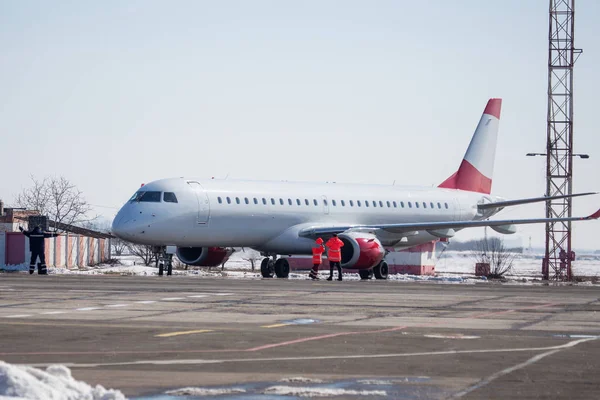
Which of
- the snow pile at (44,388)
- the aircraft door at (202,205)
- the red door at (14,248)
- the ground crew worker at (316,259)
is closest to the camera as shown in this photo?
the snow pile at (44,388)

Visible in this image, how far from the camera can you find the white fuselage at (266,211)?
35.8m

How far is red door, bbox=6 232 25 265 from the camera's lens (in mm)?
46094

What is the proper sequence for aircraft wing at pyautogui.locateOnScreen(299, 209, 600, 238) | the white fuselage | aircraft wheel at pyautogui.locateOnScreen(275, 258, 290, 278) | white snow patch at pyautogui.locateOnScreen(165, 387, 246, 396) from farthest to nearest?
1. aircraft wheel at pyautogui.locateOnScreen(275, 258, 290, 278)
2. aircraft wing at pyautogui.locateOnScreen(299, 209, 600, 238)
3. the white fuselage
4. white snow patch at pyautogui.locateOnScreen(165, 387, 246, 396)

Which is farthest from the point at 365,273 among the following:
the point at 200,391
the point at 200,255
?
the point at 200,391

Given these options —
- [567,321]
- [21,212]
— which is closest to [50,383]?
[567,321]

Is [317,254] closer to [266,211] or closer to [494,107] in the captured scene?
[266,211]

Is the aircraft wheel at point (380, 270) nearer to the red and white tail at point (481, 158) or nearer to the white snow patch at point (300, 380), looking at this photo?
the red and white tail at point (481, 158)

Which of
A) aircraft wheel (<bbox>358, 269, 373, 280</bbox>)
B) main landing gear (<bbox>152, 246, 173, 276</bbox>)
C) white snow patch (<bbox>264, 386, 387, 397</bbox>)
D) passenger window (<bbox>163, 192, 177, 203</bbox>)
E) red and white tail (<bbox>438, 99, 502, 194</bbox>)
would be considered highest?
red and white tail (<bbox>438, 99, 502, 194</bbox>)

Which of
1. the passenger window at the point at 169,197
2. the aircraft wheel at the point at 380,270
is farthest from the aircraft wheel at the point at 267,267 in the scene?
the passenger window at the point at 169,197

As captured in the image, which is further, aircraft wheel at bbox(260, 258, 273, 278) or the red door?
the red door

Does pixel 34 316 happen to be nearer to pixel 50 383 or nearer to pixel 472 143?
pixel 50 383

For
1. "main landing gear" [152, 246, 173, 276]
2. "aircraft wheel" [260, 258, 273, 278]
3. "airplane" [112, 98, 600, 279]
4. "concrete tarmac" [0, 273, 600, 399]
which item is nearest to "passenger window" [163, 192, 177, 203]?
"airplane" [112, 98, 600, 279]

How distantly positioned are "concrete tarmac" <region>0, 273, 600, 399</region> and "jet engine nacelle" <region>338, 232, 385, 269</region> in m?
16.2

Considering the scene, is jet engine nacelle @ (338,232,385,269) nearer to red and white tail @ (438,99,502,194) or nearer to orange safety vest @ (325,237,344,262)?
orange safety vest @ (325,237,344,262)
